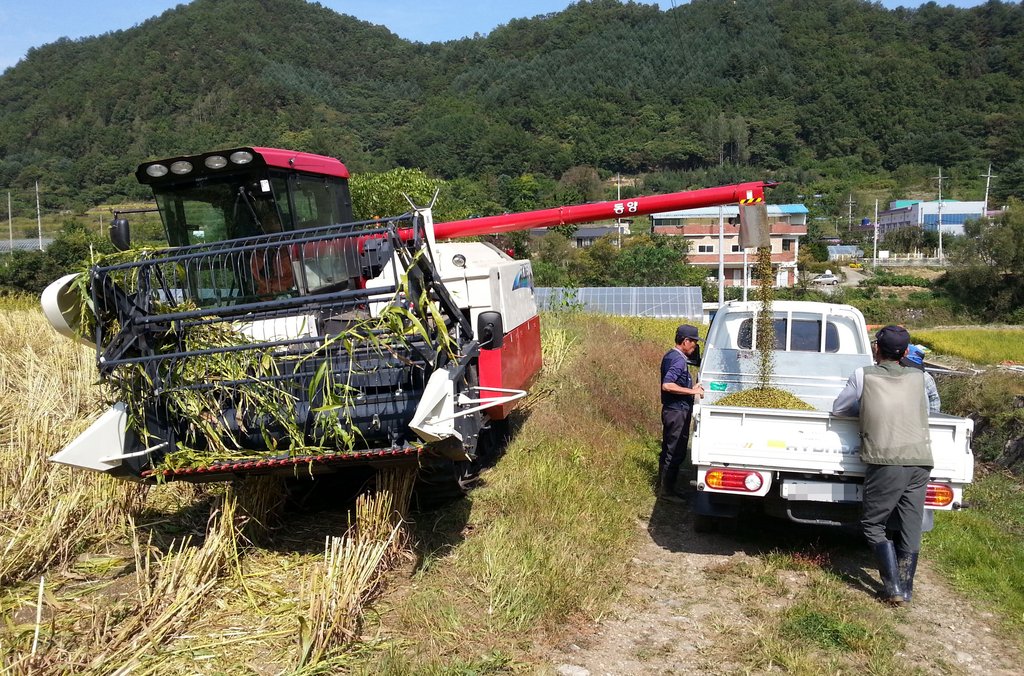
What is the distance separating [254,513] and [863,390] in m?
4.06

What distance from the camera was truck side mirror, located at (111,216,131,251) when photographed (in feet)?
18.5

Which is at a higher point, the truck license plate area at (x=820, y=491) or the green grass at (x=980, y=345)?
the truck license plate area at (x=820, y=491)

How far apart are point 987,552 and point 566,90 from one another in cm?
11607

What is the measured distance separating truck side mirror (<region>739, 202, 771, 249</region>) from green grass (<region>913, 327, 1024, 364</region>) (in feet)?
58.2

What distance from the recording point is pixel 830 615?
4758 mm

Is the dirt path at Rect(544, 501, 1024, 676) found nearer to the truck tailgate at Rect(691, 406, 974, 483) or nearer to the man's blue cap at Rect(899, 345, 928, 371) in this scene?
the truck tailgate at Rect(691, 406, 974, 483)

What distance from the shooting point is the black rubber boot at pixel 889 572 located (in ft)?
16.5

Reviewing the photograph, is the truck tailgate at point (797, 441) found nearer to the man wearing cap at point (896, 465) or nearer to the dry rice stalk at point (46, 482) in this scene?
the man wearing cap at point (896, 465)

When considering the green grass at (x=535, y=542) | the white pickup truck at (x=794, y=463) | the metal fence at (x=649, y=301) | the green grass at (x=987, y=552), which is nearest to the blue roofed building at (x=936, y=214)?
the metal fence at (x=649, y=301)

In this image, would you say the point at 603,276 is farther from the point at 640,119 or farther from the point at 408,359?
the point at 640,119

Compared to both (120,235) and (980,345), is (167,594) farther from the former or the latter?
(980,345)

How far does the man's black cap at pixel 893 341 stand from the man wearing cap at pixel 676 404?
2030 mm

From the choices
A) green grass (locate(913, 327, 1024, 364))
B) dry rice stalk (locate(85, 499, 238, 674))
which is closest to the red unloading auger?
dry rice stalk (locate(85, 499, 238, 674))

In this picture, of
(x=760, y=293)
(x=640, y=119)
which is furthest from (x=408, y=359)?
(x=640, y=119)
